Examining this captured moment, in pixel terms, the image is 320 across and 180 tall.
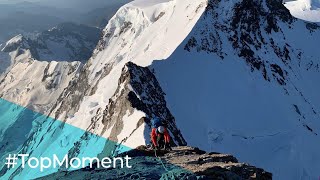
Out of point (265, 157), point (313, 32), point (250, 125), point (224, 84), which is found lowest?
point (265, 157)

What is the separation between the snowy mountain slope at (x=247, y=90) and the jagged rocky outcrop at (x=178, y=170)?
66.0m

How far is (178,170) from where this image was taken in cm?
2725

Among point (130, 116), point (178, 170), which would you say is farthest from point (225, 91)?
point (178, 170)

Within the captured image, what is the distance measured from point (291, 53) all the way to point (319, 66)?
14.0 meters

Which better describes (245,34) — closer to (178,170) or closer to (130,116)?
(130,116)

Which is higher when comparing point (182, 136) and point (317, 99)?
point (317, 99)

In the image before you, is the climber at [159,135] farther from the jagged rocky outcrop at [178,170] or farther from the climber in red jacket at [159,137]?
the jagged rocky outcrop at [178,170]

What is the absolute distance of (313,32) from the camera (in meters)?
184

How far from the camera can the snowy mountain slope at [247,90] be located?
107125 millimetres

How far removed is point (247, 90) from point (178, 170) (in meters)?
100

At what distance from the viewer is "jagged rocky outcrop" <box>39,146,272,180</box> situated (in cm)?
2680

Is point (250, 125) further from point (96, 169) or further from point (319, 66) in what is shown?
point (96, 169)

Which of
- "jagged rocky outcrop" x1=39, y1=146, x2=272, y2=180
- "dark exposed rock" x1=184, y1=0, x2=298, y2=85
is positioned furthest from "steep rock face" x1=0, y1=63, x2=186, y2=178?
"jagged rocky outcrop" x1=39, y1=146, x2=272, y2=180

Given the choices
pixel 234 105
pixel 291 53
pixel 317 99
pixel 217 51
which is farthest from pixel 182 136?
pixel 291 53
